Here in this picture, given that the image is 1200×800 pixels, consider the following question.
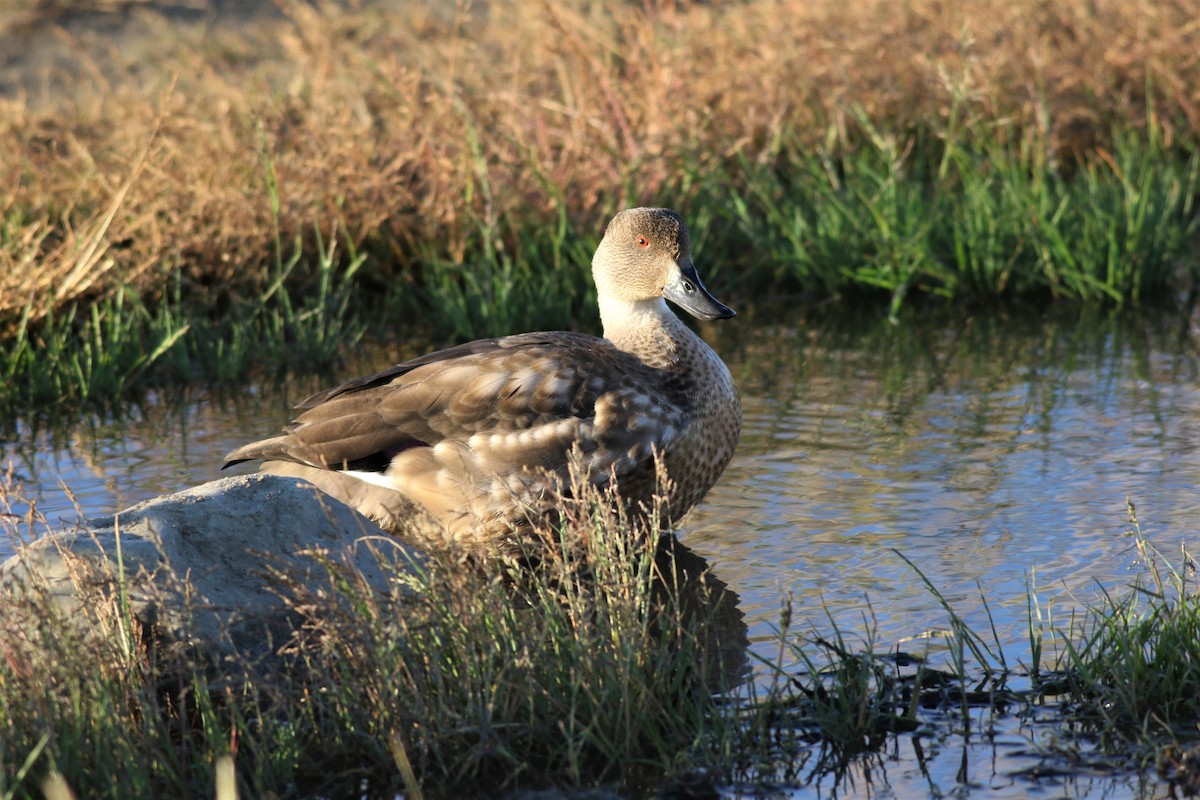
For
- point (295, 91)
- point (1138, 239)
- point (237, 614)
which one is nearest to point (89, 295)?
point (295, 91)

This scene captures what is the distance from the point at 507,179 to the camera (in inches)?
347

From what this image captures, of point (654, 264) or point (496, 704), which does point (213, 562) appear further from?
point (654, 264)

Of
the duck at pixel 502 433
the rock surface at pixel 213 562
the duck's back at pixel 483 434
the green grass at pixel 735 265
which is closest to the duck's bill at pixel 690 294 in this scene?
the duck at pixel 502 433

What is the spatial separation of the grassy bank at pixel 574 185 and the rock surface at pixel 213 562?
307cm

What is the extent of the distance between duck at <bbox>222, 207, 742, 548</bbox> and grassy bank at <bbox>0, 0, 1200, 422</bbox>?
2267 mm

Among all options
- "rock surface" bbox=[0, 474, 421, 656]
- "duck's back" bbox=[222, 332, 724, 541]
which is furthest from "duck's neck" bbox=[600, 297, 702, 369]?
"rock surface" bbox=[0, 474, 421, 656]

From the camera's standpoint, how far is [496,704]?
12.6ft

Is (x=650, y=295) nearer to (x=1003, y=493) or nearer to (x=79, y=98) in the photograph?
(x=1003, y=493)

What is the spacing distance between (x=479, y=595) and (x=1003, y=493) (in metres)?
2.60

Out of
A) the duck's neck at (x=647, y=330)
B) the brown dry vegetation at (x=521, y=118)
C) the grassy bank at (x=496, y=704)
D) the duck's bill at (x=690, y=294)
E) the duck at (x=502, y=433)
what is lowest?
the grassy bank at (x=496, y=704)

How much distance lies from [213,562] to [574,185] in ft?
15.6

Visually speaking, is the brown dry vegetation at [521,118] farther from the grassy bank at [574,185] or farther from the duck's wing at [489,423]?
the duck's wing at [489,423]

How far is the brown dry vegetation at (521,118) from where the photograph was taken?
8406 mm

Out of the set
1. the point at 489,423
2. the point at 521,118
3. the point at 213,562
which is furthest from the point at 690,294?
the point at 521,118
